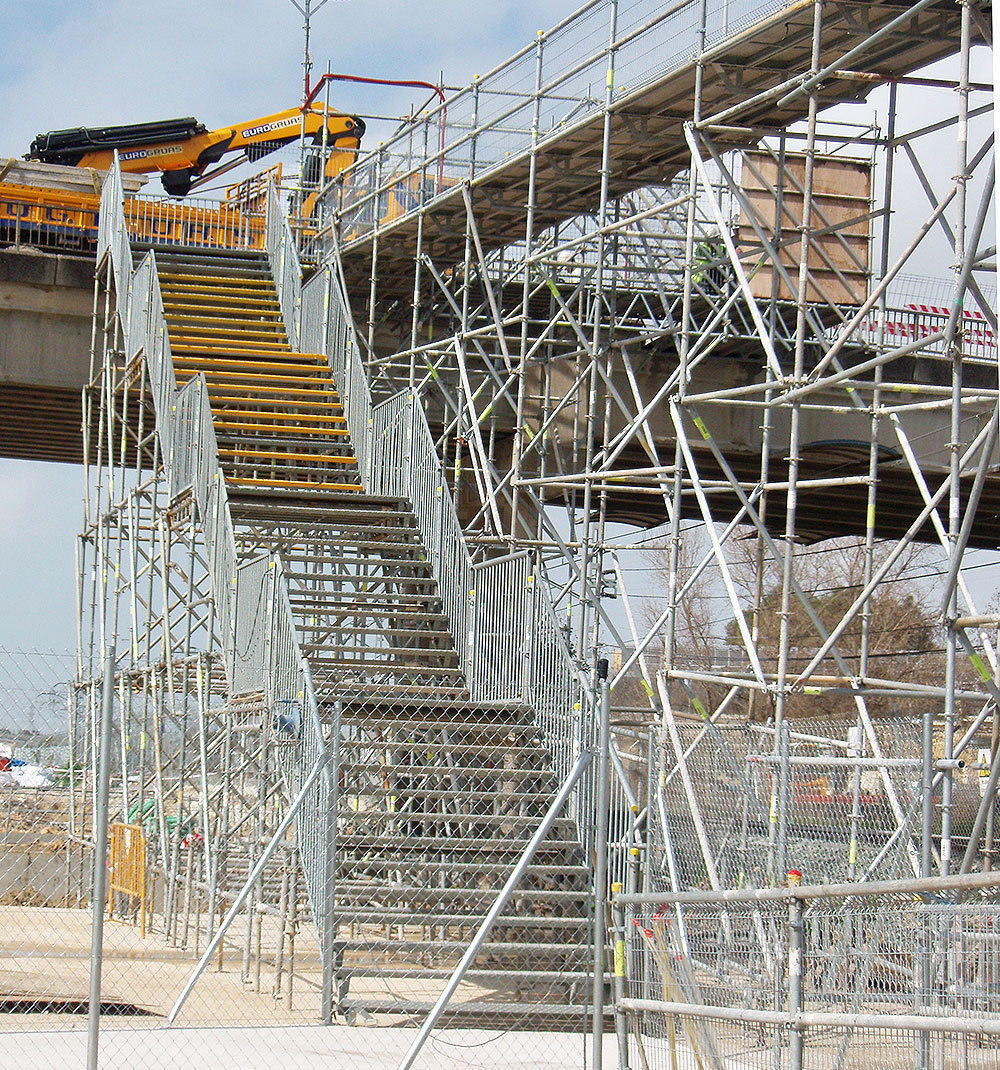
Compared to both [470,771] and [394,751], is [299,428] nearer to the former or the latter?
[394,751]

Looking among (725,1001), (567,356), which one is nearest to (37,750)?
(725,1001)

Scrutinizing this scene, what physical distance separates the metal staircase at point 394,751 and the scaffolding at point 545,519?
2.3 inches

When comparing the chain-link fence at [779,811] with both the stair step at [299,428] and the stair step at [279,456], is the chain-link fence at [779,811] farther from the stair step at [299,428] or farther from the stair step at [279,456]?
the stair step at [299,428]

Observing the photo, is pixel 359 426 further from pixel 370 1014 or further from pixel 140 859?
pixel 370 1014

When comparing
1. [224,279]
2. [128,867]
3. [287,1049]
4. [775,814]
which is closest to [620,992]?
[287,1049]

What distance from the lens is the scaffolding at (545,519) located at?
1271cm

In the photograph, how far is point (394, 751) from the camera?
15070 millimetres

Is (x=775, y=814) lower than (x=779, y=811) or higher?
lower

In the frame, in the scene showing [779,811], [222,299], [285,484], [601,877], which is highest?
[222,299]

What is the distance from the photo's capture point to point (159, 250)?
83.8 feet

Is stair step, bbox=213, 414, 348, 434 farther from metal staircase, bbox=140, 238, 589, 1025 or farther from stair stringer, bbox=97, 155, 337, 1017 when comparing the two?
stair stringer, bbox=97, 155, 337, 1017

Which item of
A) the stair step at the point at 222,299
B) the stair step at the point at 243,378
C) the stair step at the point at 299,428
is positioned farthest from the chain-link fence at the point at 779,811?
the stair step at the point at 222,299

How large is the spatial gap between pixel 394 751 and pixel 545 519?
5.04m

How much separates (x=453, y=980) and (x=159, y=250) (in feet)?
59.2
